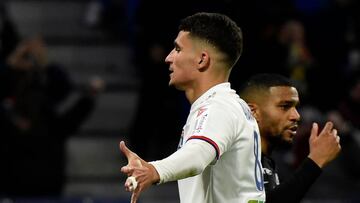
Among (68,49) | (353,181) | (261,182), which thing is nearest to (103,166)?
(68,49)

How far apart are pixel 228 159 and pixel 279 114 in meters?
0.79

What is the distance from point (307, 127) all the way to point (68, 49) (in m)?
2.86

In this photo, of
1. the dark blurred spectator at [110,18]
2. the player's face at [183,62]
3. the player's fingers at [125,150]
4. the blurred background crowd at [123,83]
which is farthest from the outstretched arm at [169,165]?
the dark blurred spectator at [110,18]

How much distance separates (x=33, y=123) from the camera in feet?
25.6

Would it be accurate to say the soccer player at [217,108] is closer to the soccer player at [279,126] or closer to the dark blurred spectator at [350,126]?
the soccer player at [279,126]

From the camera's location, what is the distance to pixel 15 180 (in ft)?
25.3

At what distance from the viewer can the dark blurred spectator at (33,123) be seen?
302 inches

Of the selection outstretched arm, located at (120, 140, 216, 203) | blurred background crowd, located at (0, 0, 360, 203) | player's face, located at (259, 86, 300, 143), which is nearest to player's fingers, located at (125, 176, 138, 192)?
outstretched arm, located at (120, 140, 216, 203)

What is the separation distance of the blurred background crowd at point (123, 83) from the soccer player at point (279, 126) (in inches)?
90.3

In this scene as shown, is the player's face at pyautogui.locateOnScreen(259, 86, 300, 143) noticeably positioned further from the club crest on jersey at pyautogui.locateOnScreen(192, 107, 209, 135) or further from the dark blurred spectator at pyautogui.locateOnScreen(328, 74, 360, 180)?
the dark blurred spectator at pyautogui.locateOnScreen(328, 74, 360, 180)

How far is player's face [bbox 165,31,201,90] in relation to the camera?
12.5 ft

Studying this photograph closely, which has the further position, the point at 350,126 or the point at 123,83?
the point at 123,83

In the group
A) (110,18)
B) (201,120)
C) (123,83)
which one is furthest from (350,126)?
(201,120)

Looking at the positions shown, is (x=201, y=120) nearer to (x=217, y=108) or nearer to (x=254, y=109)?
(x=217, y=108)
